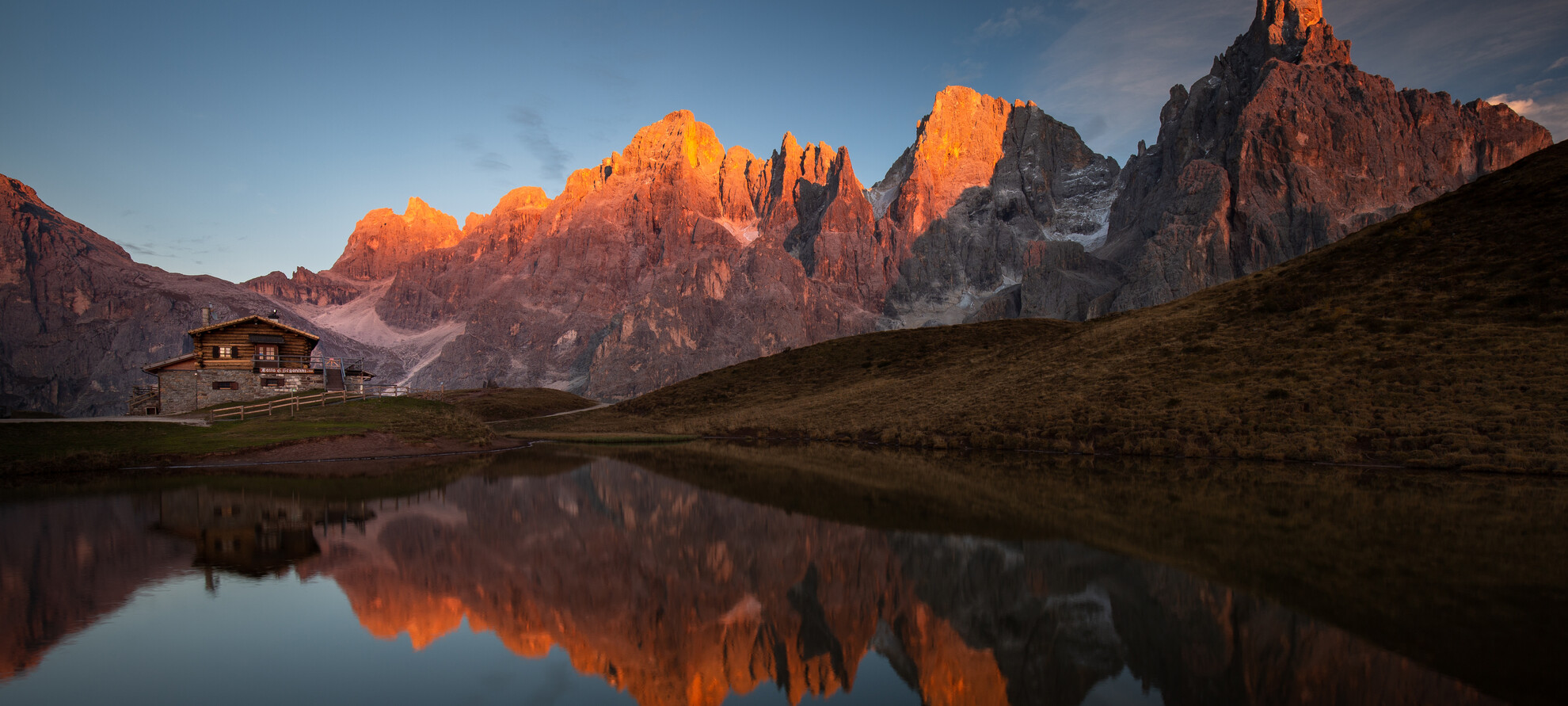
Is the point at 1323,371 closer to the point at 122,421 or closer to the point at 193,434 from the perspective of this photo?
the point at 193,434

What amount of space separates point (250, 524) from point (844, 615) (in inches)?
638

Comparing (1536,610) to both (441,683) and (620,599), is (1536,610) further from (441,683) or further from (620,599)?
(441,683)

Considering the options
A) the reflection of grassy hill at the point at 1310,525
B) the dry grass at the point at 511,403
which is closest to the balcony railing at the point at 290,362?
the dry grass at the point at 511,403

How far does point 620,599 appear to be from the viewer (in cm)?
1148

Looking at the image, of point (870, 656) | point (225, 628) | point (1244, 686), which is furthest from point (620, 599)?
point (1244, 686)

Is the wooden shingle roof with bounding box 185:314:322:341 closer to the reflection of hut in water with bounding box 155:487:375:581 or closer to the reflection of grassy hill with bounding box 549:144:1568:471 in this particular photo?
the reflection of grassy hill with bounding box 549:144:1568:471

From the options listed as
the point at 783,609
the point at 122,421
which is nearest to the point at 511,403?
the point at 122,421

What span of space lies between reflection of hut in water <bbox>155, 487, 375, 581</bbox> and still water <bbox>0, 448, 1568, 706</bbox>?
0.14m

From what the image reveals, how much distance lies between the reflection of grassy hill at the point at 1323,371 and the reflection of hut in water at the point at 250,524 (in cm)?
3258

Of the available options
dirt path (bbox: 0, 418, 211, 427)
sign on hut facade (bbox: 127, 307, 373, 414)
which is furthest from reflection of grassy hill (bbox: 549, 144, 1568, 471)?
dirt path (bbox: 0, 418, 211, 427)

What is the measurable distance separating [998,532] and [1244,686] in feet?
28.2

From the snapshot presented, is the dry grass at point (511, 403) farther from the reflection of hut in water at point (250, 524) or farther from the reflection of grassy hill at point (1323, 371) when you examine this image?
the reflection of hut in water at point (250, 524)

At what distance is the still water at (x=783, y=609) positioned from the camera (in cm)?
817

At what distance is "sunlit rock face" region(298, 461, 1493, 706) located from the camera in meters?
8.21
